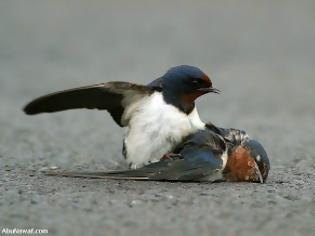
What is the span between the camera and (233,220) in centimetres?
280

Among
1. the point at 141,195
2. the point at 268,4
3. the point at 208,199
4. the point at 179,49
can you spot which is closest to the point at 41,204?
the point at 141,195

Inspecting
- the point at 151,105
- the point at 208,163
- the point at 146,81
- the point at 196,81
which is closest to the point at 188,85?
the point at 196,81

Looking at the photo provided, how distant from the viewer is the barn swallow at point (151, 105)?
3.57 m

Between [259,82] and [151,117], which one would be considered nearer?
[151,117]

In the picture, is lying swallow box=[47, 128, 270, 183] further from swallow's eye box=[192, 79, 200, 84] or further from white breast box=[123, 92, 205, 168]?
swallow's eye box=[192, 79, 200, 84]

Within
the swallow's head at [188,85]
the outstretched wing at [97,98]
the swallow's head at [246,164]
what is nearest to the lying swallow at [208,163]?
the swallow's head at [246,164]

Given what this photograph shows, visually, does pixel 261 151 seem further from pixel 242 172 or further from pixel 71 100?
pixel 71 100

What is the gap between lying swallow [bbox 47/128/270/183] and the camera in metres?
3.49

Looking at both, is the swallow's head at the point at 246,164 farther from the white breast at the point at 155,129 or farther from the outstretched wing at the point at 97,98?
the outstretched wing at the point at 97,98

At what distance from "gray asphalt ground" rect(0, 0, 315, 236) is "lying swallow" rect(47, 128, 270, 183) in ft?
0.21

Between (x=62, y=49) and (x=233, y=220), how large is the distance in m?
9.03

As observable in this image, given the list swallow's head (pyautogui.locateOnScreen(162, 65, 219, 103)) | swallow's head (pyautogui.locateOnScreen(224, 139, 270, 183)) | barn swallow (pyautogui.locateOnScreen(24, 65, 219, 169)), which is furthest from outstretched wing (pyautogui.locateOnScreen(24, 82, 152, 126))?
swallow's head (pyautogui.locateOnScreen(224, 139, 270, 183))

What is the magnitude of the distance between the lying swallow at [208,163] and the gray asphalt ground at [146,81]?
6 cm

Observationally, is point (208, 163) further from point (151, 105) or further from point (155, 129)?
point (151, 105)
